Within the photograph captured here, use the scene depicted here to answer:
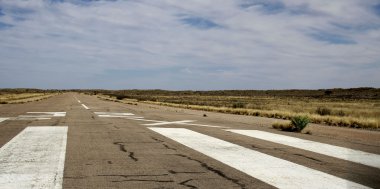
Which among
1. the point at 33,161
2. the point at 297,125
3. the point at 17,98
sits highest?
the point at 297,125

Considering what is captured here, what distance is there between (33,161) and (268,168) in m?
4.02

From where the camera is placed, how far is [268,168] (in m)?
7.37

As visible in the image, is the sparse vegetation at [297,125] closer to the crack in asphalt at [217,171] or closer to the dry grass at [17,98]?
the crack in asphalt at [217,171]

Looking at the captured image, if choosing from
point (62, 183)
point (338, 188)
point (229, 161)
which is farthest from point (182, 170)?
point (338, 188)

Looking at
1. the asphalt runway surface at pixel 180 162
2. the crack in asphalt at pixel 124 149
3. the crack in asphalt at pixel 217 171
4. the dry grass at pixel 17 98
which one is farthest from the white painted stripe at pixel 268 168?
the dry grass at pixel 17 98

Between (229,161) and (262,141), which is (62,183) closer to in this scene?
(229,161)

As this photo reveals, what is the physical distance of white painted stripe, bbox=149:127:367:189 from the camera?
20.5ft

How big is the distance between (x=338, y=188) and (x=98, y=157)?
435 centimetres

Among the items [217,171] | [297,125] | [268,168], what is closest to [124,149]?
[217,171]

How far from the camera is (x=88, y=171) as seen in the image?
6.82m

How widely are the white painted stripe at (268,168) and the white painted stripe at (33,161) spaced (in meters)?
2.89

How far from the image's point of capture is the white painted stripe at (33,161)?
5.97 meters

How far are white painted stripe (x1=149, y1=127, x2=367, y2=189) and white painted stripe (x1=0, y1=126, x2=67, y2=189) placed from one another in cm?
289

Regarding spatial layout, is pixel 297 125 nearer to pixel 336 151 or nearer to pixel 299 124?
pixel 299 124
